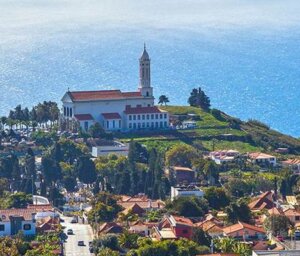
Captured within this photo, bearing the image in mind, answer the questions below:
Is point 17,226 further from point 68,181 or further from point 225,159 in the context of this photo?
point 225,159

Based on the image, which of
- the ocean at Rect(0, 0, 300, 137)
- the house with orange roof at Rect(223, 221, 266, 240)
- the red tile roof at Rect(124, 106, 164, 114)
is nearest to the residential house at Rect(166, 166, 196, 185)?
the house with orange roof at Rect(223, 221, 266, 240)

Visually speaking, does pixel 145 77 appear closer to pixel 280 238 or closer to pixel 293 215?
pixel 293 215

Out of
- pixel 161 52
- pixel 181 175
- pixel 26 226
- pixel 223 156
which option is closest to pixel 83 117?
pixel 223 156

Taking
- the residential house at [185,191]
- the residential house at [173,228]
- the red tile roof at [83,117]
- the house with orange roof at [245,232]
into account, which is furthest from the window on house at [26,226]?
the red tile roof at [83,117]

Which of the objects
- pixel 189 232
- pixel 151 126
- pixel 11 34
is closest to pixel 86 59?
pixel 11 34

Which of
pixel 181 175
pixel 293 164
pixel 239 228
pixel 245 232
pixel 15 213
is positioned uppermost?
pixel 293 164

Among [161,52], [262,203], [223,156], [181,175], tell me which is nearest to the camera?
[262,203]

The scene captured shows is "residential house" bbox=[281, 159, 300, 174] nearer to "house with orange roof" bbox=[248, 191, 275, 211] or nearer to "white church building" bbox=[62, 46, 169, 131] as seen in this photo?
"house with orange roof" bbox=[248, 191, 275, 211]
